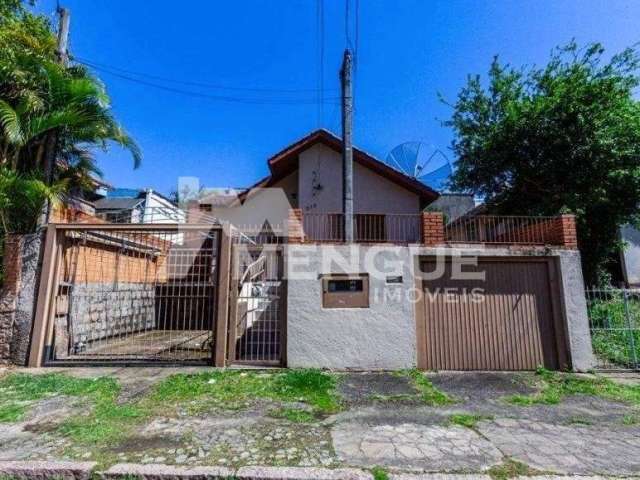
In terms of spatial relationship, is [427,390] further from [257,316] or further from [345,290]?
[257,316]

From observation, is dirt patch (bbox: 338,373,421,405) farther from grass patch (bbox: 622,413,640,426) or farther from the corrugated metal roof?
the corrugated metal roof

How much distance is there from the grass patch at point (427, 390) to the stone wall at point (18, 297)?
722 cm

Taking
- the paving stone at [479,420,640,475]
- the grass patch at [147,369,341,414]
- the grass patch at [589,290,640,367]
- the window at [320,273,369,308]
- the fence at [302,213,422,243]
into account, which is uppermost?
the fence at [302,213,422,243]

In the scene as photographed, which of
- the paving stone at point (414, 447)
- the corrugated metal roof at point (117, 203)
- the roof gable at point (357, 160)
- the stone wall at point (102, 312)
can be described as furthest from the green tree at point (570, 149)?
the corrugated metal roof at point (117, 203)

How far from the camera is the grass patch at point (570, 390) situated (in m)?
5.24

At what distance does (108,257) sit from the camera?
10.0m

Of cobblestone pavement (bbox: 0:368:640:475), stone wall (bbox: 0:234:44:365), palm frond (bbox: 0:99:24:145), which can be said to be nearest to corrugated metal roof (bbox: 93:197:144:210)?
palm frond (bbox: 0:99:24:145)

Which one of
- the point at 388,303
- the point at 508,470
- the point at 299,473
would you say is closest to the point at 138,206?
the point at 388,303

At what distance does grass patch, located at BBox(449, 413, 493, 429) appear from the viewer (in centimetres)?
424

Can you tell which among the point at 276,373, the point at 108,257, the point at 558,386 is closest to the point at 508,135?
the point at 558,386

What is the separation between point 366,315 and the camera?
685cm

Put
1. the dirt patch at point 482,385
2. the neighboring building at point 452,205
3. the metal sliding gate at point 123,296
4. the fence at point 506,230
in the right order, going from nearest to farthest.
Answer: the dirt patch at point 482,385, the metal sliding gate at point 123,296, the fence at point 506,230, the neighboring building at point 452,205

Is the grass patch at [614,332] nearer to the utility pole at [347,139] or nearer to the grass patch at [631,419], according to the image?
the grass patch at [631,419]

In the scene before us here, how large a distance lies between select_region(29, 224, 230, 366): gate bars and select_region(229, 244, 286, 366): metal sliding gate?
236 mm
